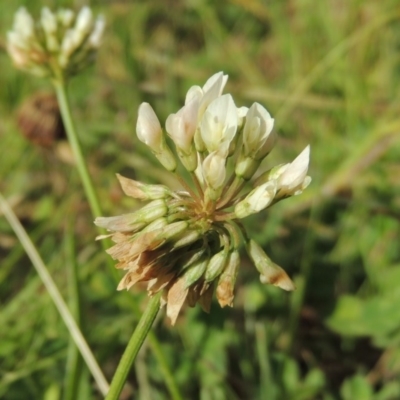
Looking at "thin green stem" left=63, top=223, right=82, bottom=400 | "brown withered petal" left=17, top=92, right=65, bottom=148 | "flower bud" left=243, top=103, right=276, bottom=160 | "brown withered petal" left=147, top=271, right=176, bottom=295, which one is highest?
"flower bud" left=243, top=103, right=276, bottom=160

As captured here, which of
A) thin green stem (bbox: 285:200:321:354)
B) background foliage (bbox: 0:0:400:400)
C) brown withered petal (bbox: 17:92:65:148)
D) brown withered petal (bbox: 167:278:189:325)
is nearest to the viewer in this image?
brown withered petal (bbox: 167:278:189:325)

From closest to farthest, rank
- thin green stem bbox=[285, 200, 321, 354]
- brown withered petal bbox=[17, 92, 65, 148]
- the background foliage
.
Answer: the background foliage < thin green stem bbox=[285, 200, 321, 354] < brown withered petal bbox=[17, 92, 65, 148]

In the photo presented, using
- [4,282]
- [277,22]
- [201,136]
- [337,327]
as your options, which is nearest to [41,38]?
[4,282]

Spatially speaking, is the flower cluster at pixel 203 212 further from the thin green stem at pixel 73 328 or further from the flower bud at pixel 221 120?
the thin green stem at pixel 73 328

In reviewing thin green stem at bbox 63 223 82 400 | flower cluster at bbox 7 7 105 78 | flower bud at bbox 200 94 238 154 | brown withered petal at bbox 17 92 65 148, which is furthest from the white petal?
brown withered petal at bbox 17 92 65 148

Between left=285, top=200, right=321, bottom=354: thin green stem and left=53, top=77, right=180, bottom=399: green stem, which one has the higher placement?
left=53, top=77, right=180, bottom=399: green stem

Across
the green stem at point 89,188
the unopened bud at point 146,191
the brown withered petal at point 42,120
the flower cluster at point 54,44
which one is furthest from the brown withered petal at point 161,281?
the brown withered petal at point 42,120

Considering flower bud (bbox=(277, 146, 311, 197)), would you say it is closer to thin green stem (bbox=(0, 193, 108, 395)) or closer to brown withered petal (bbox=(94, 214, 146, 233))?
brown withered petal (bbox=(94, 214, 146, 233))
